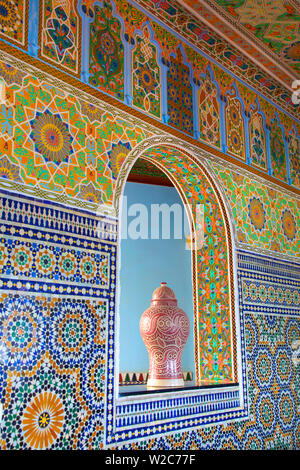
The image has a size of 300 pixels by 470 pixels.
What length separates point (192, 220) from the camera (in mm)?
3744

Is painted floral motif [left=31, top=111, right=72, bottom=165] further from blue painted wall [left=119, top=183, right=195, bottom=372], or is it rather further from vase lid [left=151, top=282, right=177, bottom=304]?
blue painted wall [left=119, top=183, right=195, bottom=372]

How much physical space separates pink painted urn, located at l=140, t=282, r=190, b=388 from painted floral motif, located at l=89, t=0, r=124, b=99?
143cm

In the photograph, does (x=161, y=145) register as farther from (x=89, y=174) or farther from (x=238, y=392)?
(x=238, y=392)

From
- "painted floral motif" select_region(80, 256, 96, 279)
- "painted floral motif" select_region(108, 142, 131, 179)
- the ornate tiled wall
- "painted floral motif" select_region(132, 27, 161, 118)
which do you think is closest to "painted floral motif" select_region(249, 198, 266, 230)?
the ornate tiled wall

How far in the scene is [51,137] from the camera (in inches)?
94.6

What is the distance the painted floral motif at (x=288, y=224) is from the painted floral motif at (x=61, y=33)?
247cm

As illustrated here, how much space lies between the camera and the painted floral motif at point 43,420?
2.02m

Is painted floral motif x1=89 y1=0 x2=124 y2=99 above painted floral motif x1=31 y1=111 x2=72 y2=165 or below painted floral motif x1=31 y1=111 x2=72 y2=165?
above

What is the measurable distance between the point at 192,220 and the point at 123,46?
56.9 inches

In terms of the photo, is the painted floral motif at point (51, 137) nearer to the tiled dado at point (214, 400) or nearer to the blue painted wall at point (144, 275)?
the tiled dado at point (214, 400)

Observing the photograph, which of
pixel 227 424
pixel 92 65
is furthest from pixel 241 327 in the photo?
pixel 92 65

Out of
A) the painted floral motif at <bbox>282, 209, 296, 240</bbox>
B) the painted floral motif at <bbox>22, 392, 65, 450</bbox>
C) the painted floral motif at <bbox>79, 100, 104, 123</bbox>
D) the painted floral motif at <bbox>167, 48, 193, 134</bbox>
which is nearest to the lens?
the painted floral motif at <bbox>22, 392, 65, 450</bbox>

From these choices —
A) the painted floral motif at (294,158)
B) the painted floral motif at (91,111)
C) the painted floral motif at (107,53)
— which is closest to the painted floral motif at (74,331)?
the painted floral motif at (91,111)

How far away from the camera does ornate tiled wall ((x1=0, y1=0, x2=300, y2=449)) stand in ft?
7.07
